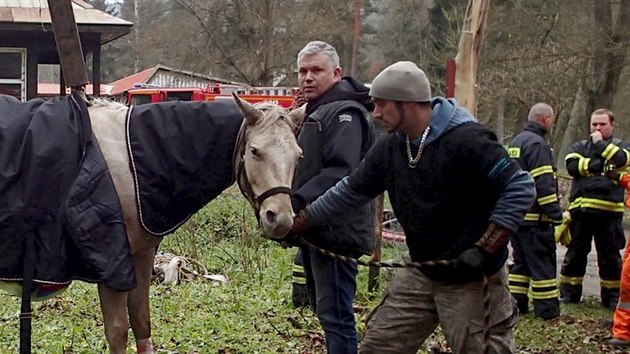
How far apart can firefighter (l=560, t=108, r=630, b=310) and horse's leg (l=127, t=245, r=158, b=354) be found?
5181 millimetres

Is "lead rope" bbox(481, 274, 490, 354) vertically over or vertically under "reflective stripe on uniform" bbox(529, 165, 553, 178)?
under

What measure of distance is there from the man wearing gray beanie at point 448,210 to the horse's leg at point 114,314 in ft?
4.53

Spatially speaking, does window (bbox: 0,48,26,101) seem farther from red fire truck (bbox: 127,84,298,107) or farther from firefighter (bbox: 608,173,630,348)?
firefighter (bbox: 608,173,630,348)

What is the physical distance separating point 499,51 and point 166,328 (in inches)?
814

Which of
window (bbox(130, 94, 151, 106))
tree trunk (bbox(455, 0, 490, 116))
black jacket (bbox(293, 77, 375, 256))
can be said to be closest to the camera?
black jacket (bbox(293, 77, 375, 256))

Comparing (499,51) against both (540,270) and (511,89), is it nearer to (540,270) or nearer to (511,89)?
(511,89)

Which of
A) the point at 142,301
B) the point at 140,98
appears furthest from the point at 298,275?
the point at 140,98

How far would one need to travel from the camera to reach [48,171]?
4270 mm

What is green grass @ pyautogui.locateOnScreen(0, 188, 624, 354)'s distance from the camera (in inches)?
246

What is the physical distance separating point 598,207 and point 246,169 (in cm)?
535

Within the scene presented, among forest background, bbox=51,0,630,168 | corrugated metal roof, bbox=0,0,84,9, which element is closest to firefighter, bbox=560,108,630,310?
forest background, bbox=51,0,630,168

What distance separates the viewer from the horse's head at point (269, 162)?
4.23 metres

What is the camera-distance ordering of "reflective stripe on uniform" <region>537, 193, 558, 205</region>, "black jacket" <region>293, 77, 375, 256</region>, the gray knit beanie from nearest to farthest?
the gray knit beanie, "black jacket" <region>293, 77, 375, 256</region>, "reflective stripe on uniform" <region>537, 193, 558, 205</region>

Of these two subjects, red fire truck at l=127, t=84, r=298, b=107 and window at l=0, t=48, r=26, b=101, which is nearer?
window at l=0, t=48, r=26, b=101
